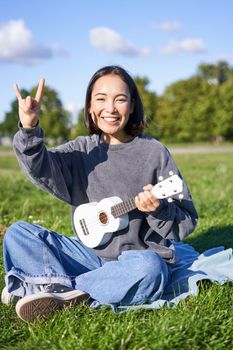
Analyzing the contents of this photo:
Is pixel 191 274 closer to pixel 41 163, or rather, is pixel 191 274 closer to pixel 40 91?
pixel 41 163

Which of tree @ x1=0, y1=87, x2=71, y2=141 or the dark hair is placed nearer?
the dark hair

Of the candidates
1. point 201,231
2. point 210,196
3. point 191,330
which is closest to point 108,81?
point 191,330

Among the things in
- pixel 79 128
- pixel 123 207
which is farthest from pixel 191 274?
pixel 79 128

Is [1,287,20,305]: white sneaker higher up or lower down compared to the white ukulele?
lower down

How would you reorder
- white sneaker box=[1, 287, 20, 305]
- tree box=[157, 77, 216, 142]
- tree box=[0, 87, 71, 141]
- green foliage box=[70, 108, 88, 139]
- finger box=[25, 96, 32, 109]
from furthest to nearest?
1. tree box=[157, 77, 216, 142]
2. tree box=[0, 87, 71, 141]
3. green foliage box=[70, 108, 88, 139]
4. white sneaker box=[1, 287, 20, 305]
5. finger box=[25, 96, 32, 109]

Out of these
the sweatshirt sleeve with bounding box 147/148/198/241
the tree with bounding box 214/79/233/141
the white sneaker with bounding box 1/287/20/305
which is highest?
the sweatshirt sleeve with bounding box 147/148/198/241

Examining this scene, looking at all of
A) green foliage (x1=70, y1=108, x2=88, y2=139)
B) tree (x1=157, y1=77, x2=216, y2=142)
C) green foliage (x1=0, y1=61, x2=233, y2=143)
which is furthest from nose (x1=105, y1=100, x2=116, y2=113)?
tree (x1=157, y1=77, x2=216, y2=142)

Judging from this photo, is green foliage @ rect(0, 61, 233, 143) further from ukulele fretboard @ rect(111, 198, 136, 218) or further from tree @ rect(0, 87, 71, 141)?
ukulele fretboard @ rect(111, 198, 136, 218)

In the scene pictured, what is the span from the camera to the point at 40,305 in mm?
2939

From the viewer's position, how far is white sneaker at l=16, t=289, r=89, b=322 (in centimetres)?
290

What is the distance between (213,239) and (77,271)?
6.44 ft

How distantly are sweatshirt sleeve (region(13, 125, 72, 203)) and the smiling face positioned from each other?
34 cm

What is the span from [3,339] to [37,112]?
126cm

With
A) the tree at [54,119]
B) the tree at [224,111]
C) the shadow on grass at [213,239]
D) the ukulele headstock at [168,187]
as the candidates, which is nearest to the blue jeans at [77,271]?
the ukulele headstock at [168,187]
